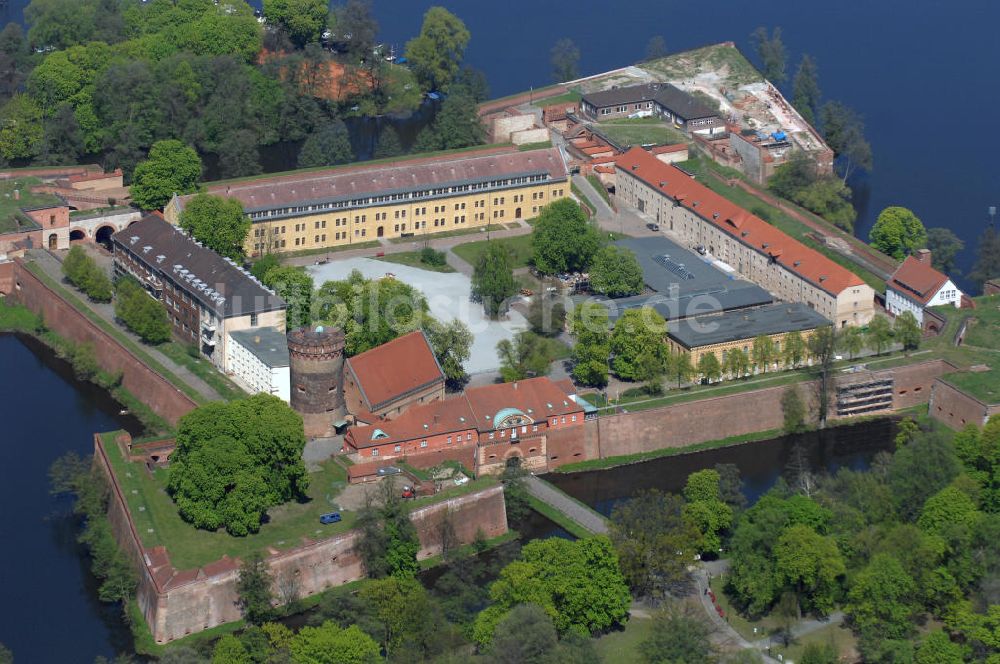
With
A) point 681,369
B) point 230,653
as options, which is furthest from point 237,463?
point 681,369

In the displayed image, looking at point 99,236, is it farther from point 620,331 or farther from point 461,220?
point 620,331

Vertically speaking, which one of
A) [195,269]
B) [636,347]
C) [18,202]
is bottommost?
[636,347]

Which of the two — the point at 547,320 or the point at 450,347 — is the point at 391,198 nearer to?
the point at 547,320

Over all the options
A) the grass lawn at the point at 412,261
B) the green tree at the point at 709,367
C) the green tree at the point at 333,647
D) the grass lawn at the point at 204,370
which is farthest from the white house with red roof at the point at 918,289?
the green tree at the point at 333,647

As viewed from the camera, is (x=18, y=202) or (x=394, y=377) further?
(x=18, y=202)

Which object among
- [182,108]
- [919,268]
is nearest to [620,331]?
[919,268]

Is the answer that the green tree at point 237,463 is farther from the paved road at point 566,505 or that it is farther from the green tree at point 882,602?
the green tree at point 882,602

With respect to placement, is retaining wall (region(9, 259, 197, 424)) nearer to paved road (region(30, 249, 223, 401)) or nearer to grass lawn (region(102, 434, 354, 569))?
paved road (region(30, 249, 223, 401))
